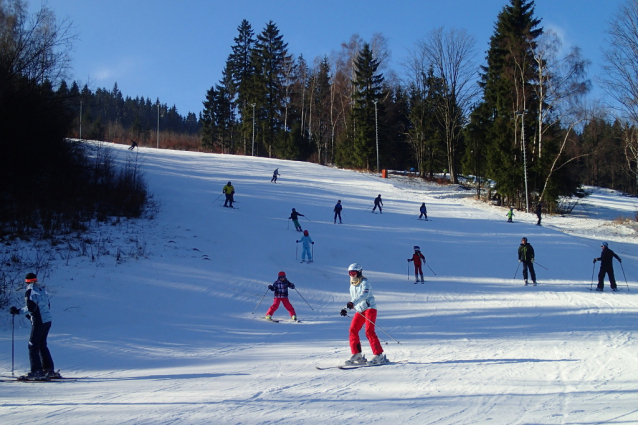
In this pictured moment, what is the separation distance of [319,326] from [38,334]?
6.29m

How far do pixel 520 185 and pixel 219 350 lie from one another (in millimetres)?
33394

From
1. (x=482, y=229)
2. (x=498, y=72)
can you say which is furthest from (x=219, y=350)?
(x=498, y=72)

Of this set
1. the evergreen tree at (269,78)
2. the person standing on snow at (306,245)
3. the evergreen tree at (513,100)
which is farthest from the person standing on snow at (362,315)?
the evergreen tree at (269,78)

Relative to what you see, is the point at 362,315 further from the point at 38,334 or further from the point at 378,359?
the point at 38,334

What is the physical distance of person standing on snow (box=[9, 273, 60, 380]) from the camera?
7.05m

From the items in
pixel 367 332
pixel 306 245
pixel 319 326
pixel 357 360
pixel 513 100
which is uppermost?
pixel 513 100

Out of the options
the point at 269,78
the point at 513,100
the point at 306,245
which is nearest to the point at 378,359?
the point at 306,245

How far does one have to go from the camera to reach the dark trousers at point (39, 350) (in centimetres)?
707

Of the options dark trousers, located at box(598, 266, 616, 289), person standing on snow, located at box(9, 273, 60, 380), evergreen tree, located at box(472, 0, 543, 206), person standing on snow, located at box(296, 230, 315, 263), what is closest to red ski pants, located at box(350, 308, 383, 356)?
person standing on snow, located at box(9, 273, 60, 380)

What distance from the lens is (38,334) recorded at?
23.6 feet

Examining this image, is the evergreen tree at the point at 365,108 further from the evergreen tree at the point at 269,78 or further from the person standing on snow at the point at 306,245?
the person standing on snow at the point at 306,245

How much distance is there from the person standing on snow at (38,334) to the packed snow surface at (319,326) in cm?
36

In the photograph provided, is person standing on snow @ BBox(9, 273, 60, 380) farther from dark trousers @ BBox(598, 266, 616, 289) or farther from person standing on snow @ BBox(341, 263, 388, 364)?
dark trousers @ BBox(598, 266, 616, 289)

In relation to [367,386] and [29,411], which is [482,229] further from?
[29,411]
